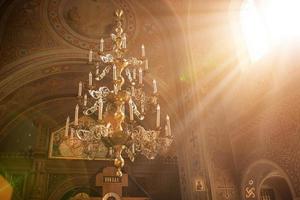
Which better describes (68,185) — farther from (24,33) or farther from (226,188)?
(226,188)

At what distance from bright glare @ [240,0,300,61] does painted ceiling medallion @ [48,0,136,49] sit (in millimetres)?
3710

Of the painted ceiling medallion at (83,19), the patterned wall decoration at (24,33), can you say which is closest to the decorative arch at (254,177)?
the painted ceiling medallion at (83,19)

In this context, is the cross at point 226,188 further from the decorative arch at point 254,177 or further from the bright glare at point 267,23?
the bright glare at point 267,23

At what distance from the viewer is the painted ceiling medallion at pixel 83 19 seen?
8.18 m

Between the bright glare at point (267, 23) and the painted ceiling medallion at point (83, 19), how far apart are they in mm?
3710

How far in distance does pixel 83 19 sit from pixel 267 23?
5.04 meters

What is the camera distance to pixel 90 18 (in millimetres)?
8414

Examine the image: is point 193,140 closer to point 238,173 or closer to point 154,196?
point 238,173

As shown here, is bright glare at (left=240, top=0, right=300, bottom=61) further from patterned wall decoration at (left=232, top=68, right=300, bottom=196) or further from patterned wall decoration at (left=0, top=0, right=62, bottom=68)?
patterned wall decoration at (left=0, top=0, right=62, bottom=68)

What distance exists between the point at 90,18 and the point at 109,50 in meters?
1.07

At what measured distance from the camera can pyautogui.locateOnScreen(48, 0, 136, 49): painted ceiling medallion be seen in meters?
8.18

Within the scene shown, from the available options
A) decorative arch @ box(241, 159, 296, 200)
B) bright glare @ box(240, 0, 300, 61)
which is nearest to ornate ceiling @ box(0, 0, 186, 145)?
bright glare @ box(240, 0, 300, 61)

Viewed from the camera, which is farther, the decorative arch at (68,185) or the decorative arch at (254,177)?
the decorative arch at (68,185)

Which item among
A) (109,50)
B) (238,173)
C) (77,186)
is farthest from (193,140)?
(77,186)
